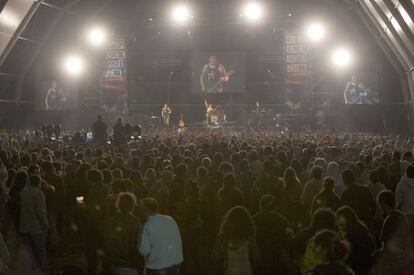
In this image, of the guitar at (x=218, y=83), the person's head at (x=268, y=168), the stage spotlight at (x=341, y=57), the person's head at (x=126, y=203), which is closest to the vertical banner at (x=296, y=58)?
the stage spotlight at (x=341, y=57)

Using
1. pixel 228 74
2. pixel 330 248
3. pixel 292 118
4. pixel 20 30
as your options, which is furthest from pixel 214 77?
pixel 330 248

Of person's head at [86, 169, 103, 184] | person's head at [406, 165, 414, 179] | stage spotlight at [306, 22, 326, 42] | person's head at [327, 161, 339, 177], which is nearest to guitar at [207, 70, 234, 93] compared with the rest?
stage spotlight at [306, 22, 326, 42]

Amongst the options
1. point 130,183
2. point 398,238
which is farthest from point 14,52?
point 398,238

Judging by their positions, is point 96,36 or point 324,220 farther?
point 96,36

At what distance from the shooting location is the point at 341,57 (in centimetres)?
4125

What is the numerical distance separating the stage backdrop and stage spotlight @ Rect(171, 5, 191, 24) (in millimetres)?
2663

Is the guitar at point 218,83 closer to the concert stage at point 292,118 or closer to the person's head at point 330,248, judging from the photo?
the concert stage at point 292,118

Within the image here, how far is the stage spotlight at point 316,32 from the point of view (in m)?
39.6

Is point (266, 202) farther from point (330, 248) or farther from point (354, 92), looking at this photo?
point (354, 92)

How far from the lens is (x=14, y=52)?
4100cm

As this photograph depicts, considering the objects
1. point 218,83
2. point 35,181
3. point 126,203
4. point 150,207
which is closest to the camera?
point 150,207

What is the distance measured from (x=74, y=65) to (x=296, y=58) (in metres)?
15.5

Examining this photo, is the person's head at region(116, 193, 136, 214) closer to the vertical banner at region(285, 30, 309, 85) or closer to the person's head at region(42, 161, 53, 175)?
the person's head at region(42, 161, 53, 175)

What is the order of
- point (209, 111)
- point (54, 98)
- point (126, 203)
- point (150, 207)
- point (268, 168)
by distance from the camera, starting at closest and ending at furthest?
point (150, 207)
point (126, 203)
point (268, 168)
point (209, 111)
point (54, 98)
